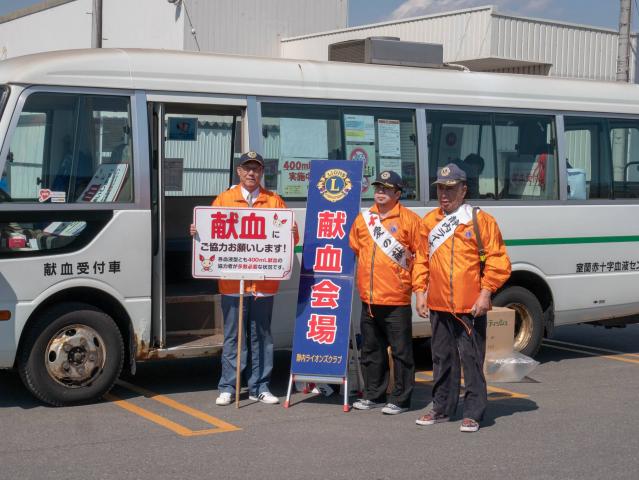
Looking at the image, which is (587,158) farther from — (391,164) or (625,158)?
(391,164)

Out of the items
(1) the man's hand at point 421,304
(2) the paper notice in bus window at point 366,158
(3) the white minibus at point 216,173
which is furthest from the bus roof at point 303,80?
(1) the man's hand at point 421,304

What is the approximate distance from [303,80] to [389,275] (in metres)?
2.14

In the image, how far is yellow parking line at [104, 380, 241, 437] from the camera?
305 inches

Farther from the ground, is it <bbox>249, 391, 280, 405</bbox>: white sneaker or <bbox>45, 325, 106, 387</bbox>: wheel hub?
<bbox>45, 325, 106, 387</bbox>: wheel hub

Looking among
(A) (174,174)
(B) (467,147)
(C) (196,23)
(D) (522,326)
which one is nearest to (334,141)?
(B) (467,147)

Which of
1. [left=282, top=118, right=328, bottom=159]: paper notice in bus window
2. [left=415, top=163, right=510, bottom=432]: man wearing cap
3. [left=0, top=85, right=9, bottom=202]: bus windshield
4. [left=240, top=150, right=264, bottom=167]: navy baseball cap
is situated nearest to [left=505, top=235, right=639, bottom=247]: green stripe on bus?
[left=282, top=118, right=328, bottom=159]: paper notice in bus window

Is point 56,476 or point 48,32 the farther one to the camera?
point 48,32

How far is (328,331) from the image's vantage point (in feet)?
28.8

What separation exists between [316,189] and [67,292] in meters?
2.19

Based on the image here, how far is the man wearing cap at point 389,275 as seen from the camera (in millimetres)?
8320

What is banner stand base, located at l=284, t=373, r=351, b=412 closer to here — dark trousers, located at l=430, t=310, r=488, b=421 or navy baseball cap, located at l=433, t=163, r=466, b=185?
dark trousers, located at l=430, t=310, r=488, b=421

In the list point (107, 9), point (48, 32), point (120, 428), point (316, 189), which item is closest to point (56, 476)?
point (120, 428)

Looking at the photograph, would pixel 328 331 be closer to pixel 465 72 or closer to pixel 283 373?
pixel 283 373

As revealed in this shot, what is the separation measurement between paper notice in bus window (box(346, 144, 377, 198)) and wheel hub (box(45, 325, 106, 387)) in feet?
9.30
